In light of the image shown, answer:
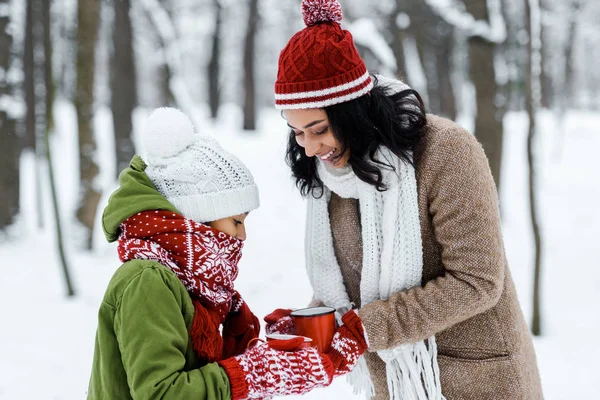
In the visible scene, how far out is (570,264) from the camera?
26.4ft

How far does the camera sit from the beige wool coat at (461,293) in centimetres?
199

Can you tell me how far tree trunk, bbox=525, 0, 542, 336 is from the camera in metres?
5.38

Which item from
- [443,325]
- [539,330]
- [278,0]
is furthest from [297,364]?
[278,0]

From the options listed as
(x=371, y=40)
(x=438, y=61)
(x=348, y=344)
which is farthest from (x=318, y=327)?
(x=438, y=61)

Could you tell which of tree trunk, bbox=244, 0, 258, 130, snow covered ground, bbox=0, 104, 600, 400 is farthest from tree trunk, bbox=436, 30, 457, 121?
tree trunk, bbox=244, 0, 258, 130

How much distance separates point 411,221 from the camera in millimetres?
2090

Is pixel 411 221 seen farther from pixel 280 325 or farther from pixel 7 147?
pixel 7 147

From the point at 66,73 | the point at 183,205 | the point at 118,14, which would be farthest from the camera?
the point at 66,73

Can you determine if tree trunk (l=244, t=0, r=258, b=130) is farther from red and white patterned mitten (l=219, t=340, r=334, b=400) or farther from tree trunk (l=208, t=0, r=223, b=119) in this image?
red and white patterned mitten (l=219, t=340, r=334, b=400)

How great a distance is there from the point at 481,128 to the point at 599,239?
11.1ft

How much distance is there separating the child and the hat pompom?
53 cm

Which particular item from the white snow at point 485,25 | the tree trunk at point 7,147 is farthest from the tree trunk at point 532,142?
the tree trunk at point 7,147

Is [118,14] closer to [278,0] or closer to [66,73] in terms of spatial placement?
[278,0]

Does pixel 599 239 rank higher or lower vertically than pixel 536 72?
lower
